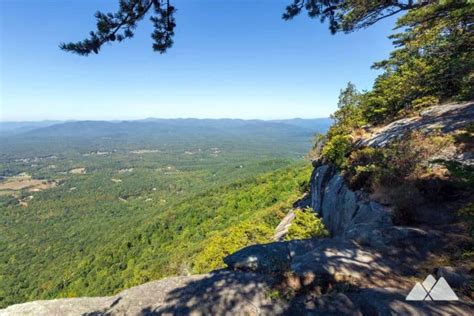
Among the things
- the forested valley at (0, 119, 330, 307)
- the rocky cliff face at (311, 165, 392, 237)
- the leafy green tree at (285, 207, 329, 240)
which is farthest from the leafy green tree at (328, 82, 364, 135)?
the forested valley at (0, 119, 330, 307)

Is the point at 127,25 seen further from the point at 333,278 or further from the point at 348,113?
the point at 348,113

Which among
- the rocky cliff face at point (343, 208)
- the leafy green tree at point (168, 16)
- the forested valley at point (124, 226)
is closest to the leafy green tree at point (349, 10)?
the leafy green tree at point (168, 16)

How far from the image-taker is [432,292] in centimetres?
329

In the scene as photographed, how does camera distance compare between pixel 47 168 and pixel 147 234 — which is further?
pixel 47 168

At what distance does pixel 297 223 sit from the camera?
11.3 metres

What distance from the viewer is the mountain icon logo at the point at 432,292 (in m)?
3.15

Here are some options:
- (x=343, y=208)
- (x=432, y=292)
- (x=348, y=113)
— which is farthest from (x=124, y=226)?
(x=432, y=292)

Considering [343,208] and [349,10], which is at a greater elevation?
[349,10]

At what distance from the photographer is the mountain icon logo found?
315 centimetres

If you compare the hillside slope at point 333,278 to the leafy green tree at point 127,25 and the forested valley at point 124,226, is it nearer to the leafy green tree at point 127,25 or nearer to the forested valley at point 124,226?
the leafy green tree at point 127,25

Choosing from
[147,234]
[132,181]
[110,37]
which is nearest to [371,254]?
[110,37]

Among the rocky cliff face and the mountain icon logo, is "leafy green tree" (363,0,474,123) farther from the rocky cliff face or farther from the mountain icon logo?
the mountain icon logo

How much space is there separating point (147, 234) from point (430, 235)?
51.7m

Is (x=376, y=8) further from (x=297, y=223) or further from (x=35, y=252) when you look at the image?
(x=35, y=252)
